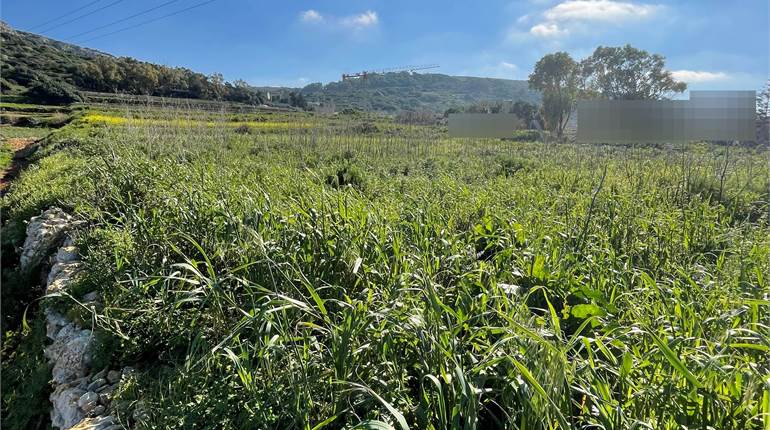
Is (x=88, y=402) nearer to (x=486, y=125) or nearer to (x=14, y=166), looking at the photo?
(x=486, y=125)

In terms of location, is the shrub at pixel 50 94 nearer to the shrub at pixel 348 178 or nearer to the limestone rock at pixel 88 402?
the shrub at pixel 348 178

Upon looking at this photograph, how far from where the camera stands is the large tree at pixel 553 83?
132ft

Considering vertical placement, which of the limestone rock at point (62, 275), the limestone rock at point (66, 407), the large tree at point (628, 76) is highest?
the large tree at point (628, 76)

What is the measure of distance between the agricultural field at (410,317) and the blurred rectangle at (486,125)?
6.03 metres

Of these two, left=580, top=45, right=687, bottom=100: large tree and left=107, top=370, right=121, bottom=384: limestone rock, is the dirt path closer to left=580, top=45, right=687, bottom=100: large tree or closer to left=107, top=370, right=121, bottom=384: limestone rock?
left=107, top=370, right=121, bottom=384: limestone rock

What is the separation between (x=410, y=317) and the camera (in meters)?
1.29

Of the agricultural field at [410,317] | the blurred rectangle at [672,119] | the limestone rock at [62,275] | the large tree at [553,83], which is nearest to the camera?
the agricultural field at [410,317]

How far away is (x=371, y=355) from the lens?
4.55 feet

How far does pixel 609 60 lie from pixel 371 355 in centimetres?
1298

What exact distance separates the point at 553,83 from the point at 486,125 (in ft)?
140

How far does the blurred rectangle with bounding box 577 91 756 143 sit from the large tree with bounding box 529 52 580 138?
1457 inches

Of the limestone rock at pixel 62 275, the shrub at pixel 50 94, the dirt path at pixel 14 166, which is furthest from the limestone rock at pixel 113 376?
the shrub at pixel 50 94

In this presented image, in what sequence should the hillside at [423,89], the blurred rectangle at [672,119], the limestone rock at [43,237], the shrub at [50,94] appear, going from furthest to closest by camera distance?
the hillside at [423,89]
the shrub at [50,94]
the blurred rectangle at [672,119]
the limestone rock at [43,237]

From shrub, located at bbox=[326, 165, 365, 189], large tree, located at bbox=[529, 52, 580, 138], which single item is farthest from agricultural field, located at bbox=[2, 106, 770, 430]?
large tree, located at bbox=[529, 52, 580, 138]
